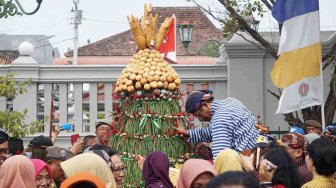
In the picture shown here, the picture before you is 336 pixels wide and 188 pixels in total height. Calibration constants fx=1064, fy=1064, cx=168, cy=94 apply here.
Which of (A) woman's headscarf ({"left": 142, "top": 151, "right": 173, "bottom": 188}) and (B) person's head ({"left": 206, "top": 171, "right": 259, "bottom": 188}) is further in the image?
(A) woman's headscarf ({"left": 142, "top": 151, "right": 173, "bottom": 188})

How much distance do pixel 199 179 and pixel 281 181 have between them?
0.84 metres

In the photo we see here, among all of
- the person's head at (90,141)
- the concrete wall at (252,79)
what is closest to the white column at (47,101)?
the concrete wall at (252,79)

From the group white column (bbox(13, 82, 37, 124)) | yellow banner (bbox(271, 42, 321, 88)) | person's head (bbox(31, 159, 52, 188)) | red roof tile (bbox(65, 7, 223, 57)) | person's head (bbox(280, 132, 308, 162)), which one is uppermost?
red roof tile (bbox(65, 7, 223, 57))

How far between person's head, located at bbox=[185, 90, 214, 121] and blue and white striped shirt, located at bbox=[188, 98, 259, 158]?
0.05 metres

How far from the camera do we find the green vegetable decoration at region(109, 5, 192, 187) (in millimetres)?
9734

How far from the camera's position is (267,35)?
1773cm

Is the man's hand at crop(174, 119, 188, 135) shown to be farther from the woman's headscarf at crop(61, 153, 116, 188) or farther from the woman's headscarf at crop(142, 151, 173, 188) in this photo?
the woman's headscarf at crop(61, 153, 116, 188)

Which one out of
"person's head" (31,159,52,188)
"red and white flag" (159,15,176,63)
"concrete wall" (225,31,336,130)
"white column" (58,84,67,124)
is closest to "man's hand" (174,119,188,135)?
"person's head" (31,159,52,188)

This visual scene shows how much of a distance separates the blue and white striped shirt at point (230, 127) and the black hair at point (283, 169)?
141 cm

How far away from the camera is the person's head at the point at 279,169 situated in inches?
301

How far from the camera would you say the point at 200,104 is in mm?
9266

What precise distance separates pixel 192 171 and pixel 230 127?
2.22 m

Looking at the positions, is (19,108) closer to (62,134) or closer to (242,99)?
(62,134)

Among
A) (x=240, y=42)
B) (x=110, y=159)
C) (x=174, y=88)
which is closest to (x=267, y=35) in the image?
(x=240, y=42)
